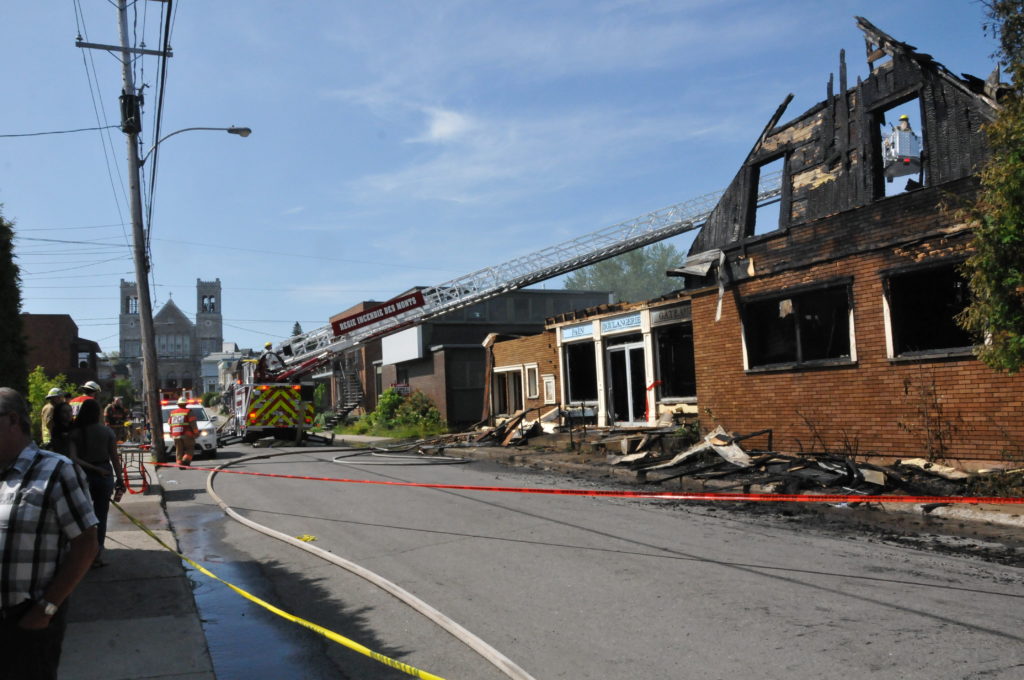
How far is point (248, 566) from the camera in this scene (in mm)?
7805

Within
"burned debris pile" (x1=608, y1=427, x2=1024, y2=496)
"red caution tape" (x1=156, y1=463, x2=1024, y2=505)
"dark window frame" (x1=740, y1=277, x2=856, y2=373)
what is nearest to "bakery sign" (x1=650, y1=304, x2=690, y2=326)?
"dark window frame" (x1=740, y1=277, x2=856, y2=373)

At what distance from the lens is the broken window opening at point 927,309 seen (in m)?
11.5

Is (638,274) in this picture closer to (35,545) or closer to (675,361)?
(675,361)

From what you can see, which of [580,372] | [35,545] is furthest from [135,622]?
[580,372]

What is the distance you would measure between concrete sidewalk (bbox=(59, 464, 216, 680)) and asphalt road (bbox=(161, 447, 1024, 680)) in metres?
0.24

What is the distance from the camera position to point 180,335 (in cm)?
11556

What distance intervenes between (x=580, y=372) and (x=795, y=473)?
12111 millimetres

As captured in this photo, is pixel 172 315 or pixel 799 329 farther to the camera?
pixel 172 315

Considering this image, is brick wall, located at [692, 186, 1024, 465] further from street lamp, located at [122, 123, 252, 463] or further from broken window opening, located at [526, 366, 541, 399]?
street lamp, located at [122, 123, 252, 463]

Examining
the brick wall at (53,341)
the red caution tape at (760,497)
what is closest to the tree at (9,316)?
the red caution tape at (760,497)

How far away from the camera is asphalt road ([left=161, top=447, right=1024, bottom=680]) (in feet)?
15.4

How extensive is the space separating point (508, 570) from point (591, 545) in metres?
1.24

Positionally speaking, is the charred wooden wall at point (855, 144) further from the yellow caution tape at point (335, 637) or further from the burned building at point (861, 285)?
the yellow caution tape at point (335, 637)

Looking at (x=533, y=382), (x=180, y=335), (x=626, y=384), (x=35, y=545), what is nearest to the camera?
(x=35, y=545)
